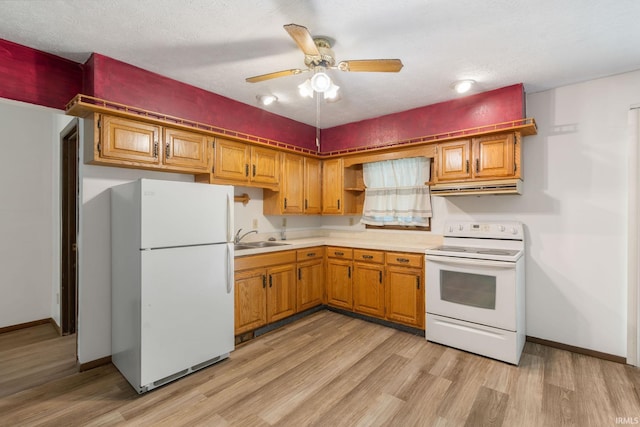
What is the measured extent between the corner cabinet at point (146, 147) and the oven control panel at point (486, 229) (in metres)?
2.75

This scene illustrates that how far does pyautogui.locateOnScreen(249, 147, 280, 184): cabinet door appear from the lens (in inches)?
134

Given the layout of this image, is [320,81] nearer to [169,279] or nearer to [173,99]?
[173,99]

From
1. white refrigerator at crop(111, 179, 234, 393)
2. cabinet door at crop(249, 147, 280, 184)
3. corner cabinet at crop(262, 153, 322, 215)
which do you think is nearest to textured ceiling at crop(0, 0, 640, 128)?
cabinet door at crop(249, 147, 280, 184)

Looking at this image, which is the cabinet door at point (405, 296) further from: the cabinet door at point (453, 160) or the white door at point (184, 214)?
the white door at point (184, 214)

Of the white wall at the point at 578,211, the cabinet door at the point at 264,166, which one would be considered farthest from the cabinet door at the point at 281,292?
the white wall at the point at 578,211

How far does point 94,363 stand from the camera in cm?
254

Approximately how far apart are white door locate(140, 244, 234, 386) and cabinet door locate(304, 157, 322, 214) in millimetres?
1669

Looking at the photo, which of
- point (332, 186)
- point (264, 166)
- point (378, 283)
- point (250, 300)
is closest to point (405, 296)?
point (378, 283)

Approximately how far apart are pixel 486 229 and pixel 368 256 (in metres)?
1.30

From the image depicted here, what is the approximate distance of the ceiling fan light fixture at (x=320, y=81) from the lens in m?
2.07

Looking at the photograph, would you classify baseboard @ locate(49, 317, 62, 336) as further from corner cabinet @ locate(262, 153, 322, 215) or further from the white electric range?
the white electric range

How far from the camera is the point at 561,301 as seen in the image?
2.92 meters

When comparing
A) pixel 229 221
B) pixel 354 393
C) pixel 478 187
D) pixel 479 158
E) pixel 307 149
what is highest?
pixel 307 149

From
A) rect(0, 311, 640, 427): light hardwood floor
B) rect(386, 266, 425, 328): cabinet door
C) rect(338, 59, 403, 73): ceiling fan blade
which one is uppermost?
rect(338, 59, 403, 73): ceiling fan blade
